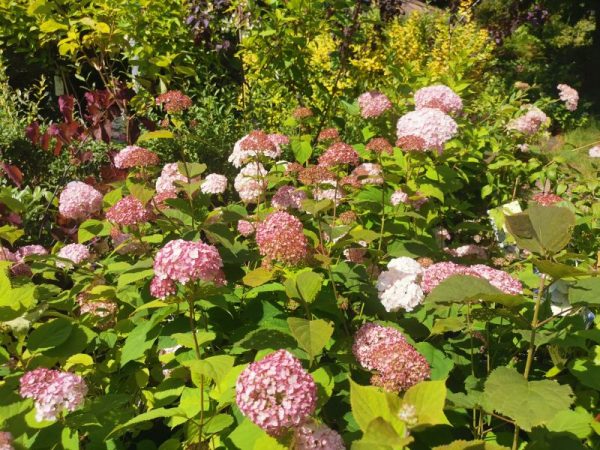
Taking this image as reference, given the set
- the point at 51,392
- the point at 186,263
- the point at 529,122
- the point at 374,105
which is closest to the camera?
the point at 51,392

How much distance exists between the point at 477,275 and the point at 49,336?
112cm

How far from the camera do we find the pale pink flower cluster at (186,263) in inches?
50.0

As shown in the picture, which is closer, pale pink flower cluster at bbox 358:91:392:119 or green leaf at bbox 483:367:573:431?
green leaf at bbox 483:367:573:431

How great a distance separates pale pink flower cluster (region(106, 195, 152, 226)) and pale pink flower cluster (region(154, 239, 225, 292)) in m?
0.52

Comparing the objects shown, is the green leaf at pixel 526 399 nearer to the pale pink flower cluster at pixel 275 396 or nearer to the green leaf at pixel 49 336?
the pale pink flower cluster at pixel 275 396

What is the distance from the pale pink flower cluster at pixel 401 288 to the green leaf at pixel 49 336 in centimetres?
90

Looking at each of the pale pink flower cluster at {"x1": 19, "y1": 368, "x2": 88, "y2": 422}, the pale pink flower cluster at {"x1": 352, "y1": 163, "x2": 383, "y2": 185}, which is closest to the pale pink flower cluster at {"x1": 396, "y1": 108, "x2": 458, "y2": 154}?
the pale pink flower cluster at {"x1": 352, "y1": 163, "x2": 383, "y2": 185}

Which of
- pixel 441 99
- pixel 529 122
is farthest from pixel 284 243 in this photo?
pixel 529 122

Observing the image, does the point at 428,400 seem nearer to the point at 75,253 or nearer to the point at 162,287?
the point at 162,287

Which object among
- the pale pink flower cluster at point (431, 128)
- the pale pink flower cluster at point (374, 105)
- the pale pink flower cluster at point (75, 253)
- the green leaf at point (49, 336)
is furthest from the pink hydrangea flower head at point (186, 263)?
the pale pink flower cluster at point (374, 105)

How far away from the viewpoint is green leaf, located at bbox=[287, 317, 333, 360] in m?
1.18

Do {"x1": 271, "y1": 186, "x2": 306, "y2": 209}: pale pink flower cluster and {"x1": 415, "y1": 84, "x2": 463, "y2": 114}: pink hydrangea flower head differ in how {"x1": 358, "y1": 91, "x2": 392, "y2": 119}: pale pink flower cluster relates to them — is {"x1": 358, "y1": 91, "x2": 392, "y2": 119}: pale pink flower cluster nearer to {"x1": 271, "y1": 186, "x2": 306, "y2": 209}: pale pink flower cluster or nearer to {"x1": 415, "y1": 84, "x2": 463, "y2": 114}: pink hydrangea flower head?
{"x1": 415, "y1": 84, "x2": 463, "y2": 114}: pink hydrangea flower head

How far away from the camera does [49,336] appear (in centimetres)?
135

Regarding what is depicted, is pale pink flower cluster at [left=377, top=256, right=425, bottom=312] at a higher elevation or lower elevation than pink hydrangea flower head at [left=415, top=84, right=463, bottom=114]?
lower
